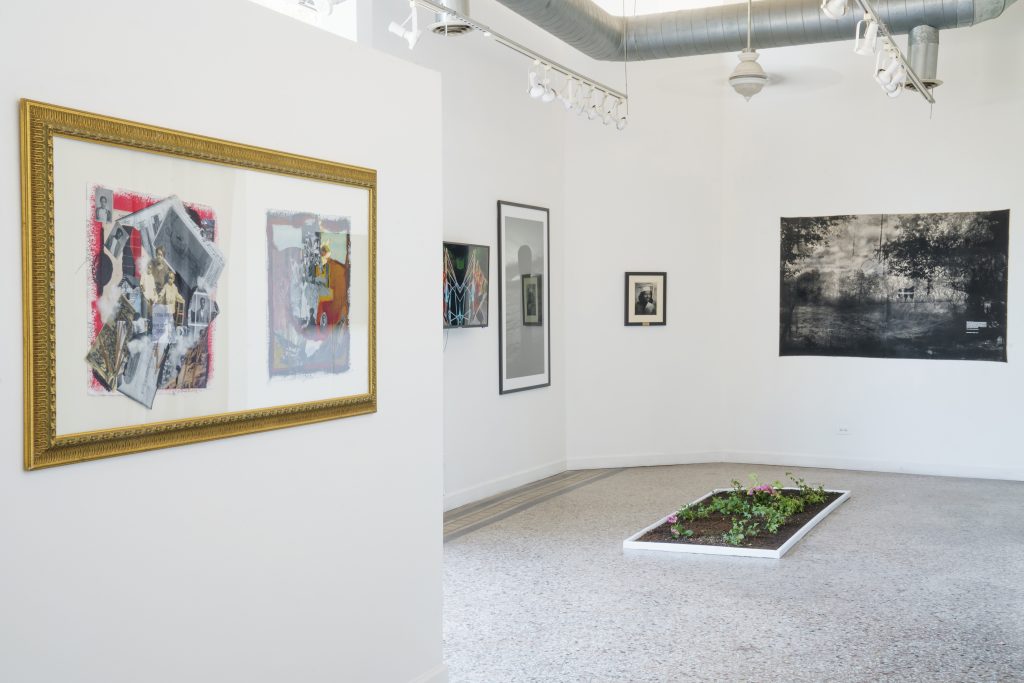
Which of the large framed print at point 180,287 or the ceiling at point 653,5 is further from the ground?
the ceiling at point 653,5

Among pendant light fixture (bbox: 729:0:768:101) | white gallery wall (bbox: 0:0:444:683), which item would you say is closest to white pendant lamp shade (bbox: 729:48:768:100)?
pendant light fixture (bbox: 729:0:768:101)

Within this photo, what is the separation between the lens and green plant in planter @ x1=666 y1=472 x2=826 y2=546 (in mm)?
6848

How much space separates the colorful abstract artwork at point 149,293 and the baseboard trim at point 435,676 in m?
1.81

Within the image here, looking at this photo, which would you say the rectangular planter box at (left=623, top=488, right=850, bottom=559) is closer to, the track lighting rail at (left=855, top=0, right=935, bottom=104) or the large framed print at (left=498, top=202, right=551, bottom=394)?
the large framed print at (left=498, top=202, right=551, bottom=394)

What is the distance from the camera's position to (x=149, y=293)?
9.15 ft

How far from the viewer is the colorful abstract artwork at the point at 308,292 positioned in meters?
3.28

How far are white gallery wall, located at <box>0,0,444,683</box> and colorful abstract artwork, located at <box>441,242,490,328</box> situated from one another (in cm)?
344

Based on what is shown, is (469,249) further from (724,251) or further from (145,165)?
(145,165)

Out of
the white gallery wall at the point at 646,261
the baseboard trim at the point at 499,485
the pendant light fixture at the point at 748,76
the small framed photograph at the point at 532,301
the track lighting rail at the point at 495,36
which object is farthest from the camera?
the white gallery wall at the point at 646,261

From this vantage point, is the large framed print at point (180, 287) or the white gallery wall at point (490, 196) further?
the white gallery wall at point (490, 196)

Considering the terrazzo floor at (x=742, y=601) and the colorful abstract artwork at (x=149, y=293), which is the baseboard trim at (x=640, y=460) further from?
the colorful abstract artwork at (x=149, y=293)

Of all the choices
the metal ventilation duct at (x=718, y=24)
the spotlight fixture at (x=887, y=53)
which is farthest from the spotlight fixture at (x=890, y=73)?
the metal ventilation duct at (x=718, y=24)

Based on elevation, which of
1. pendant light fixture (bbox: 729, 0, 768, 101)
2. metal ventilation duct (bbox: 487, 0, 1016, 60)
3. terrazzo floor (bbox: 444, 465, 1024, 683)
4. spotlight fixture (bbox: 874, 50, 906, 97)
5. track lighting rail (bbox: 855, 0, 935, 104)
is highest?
metal ventilation duct (bbox: 487, 0, 1016, 60)

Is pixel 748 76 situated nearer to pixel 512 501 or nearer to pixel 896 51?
pixel 896 51
